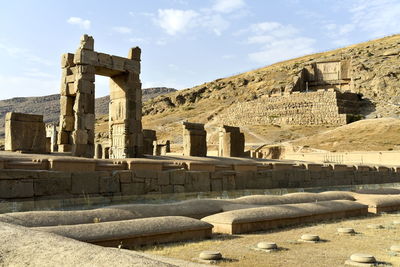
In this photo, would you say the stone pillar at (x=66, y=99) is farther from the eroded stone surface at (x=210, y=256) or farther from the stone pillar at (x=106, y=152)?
the eroded stone surface at (x=210, y=256)

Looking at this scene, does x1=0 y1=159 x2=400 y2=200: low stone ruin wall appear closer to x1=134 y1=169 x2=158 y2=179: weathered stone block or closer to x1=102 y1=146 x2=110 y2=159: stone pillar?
x1=134 y1=169 x2=158 y2=179: weathered stone block

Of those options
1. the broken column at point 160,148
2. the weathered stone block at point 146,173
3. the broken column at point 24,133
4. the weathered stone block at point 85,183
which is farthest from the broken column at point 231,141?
the weathered stone block at point 85,183

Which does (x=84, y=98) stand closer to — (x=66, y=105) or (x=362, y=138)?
(x=66, y=105)

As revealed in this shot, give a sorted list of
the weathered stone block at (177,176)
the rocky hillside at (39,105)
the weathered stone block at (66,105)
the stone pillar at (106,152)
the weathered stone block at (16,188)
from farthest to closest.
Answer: the rocky hillside at (39,105) → the stone pillar at (106,152) → the weathered stone block at (66,105) → the weathered stone block at (177,176) → the weathered stone block at (16,188)

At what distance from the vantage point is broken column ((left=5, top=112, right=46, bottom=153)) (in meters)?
12.3

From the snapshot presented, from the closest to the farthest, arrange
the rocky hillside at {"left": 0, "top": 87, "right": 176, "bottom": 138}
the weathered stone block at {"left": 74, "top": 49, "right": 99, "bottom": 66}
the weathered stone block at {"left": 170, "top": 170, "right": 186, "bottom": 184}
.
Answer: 1. the weathered stone block at {"left": 170, "top": 170, "right": 186, "bottom": 184}
2. the weathered stone block at {"left": 74, "top": 49, "right": 99, "bottom": 66}
3. the rocky hillside at {"left": 0, "top": 87, "right": 176, "bottom": 138}

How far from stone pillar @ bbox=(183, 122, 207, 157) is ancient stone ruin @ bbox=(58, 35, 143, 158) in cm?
173

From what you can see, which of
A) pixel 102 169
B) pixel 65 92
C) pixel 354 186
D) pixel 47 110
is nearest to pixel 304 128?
pixel 354 186

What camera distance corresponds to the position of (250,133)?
50.8 m

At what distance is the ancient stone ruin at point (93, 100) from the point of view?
14727 mm

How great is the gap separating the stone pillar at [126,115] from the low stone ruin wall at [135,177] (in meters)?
4.13

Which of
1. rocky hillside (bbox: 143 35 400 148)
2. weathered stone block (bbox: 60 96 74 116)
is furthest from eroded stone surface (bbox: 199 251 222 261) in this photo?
rocky hillside (bbox: 143 35 400 148)

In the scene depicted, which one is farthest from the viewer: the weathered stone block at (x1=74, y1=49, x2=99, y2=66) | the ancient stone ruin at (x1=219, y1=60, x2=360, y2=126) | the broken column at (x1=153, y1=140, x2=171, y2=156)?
the ancient stone ruin at (x1=219, y1=60, x2=360, y2=126)

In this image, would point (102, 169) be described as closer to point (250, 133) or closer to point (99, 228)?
point (99, 228)
